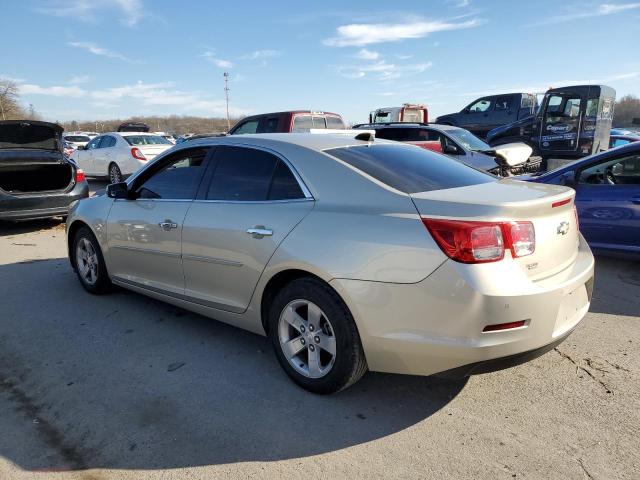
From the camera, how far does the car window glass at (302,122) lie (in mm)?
11141

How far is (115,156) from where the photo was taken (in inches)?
541

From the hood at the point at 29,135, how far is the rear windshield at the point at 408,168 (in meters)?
7.37

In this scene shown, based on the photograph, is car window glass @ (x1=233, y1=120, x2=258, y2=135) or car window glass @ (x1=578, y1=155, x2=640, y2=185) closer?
car window glass @ (x1=578, y1=155, x2=640, y2=185)

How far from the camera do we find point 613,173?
5699mm

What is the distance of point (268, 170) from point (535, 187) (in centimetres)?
178

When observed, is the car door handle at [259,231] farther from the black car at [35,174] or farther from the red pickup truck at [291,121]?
the red pickup truck at [291,121]

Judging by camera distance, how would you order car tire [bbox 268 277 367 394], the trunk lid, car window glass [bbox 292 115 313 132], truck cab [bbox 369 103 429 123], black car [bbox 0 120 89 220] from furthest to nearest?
A: truck cab [bbox 369 103 429 123]
car window glass [bbox 292 115 313 132]
black car [bbox 0 120 89 220]
car tire [bbox 268 277 367 394]
the trunk lid

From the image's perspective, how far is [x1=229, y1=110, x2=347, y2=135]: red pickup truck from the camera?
11148mm

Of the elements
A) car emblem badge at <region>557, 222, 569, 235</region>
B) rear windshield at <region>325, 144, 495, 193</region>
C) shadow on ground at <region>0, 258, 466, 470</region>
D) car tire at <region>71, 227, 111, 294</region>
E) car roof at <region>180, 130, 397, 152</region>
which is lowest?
shadow on ground at <region>0, 258, 466, 470</region>

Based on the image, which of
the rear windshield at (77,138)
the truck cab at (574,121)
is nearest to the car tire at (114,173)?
the truck cab at (574,121)

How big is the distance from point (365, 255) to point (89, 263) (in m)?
3.51

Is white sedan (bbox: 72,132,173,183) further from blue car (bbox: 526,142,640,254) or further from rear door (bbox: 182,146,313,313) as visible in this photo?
blue car (bbox: 526,142,640,254)

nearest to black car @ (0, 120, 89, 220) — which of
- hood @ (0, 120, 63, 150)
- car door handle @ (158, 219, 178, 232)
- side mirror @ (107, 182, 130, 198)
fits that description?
hood @ (0, 120, 63, 150)

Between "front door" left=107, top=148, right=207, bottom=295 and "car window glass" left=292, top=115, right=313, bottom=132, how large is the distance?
7.03 meters
